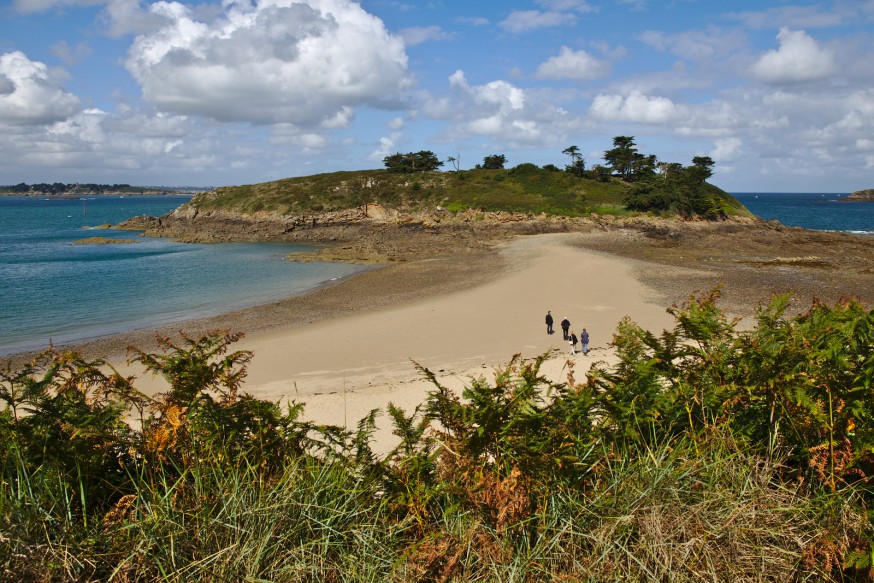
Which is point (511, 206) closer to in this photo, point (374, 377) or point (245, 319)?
point (245, 319)

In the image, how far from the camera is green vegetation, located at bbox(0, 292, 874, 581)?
138 inches

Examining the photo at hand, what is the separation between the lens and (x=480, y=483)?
12.7ft

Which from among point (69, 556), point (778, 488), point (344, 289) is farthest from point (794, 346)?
point (344, 289)

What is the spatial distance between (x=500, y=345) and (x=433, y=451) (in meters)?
13.9

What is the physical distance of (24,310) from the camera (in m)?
26.0

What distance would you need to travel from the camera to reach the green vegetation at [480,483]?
11.5 feet

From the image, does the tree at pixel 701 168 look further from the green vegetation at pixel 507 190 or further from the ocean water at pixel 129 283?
the ocean water at pixel 129 283

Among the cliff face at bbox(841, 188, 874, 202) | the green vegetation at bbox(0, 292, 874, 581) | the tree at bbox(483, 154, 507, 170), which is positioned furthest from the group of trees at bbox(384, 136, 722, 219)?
the cliff face at bbox(841, 188, 874, 202)

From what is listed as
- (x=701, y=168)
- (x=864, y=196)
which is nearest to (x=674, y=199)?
(x=701, y=168)

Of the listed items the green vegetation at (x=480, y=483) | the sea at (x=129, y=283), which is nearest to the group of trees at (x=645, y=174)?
the sea at (x=129, y=283)

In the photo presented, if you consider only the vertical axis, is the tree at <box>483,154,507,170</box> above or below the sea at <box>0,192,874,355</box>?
above

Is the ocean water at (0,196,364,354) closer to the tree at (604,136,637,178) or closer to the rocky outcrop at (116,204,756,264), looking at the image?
the rocky outcrop at (116,204,756,264)

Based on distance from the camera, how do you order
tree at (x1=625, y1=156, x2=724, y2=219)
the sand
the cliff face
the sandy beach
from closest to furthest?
the sand → the sandy beach → tree at (x1=625, y1=156, x2=724, y2=219) → the cliff face

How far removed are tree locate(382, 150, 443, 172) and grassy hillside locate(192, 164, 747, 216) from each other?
12.1 ft
